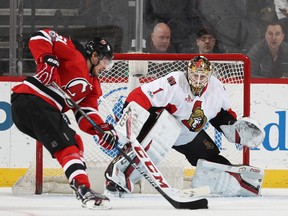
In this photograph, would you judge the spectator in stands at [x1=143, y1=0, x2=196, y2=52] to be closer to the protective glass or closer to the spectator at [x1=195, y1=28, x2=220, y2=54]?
the spectator at [x1=195, y1=28, x2=220, y2=54]

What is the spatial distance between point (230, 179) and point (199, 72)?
28.5 inches

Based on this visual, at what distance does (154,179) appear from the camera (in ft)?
16.2

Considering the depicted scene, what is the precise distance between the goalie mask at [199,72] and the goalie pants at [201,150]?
16.1 inches

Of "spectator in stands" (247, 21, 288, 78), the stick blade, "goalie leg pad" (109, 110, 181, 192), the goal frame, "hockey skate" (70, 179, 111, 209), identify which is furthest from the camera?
"spectator in stands" (247, 21, 288, 78)

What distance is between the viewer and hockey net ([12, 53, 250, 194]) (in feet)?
19.4

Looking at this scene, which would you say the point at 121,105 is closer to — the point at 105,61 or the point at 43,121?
the point at 105,61

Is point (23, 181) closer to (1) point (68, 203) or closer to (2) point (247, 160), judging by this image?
(1) point (68, 203)

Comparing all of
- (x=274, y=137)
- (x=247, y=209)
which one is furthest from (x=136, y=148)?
(x=274, y=137)

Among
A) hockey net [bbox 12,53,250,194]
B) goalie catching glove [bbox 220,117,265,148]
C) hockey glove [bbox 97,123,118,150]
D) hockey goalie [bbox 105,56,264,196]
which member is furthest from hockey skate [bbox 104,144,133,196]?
hockey glove [bbox 97,123,118,150]

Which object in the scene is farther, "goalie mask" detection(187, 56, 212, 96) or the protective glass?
"goalie mask" detection(187, 56, 212, 96)

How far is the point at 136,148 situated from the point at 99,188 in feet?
2.55

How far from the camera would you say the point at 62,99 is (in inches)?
188

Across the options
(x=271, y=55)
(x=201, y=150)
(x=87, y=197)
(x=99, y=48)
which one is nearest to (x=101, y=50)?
(x=99, y=48)

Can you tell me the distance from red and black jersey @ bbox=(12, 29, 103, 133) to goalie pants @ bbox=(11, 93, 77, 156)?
70mm
